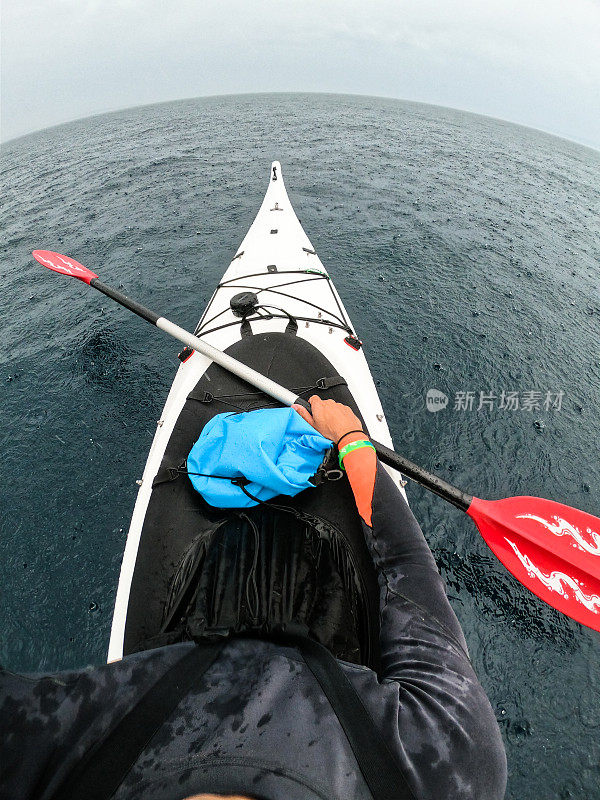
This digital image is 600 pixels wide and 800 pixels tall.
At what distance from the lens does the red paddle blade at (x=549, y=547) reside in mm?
2846

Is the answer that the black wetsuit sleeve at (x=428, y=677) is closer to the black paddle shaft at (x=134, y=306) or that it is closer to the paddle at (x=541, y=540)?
the paddle at (x=541, y=540)

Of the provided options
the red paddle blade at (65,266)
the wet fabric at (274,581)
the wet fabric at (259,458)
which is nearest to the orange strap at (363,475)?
the wet fabric at (259,458)

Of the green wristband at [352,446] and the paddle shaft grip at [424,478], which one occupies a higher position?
the green wristband at [352,446]

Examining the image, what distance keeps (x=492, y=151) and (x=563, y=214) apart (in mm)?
16279

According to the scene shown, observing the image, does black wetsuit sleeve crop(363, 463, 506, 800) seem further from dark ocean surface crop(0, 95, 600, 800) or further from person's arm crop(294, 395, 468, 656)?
dark ocean surface crop(0, 95, 600, 800)

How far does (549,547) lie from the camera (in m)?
3.00

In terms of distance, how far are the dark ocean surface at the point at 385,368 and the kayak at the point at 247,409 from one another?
5.12ft

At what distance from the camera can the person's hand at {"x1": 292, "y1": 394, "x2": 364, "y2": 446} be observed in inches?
105

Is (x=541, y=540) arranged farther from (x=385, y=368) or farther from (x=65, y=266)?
(x=65, y=266)

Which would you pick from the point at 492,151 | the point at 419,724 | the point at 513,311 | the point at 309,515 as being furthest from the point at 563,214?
the point at 419,724

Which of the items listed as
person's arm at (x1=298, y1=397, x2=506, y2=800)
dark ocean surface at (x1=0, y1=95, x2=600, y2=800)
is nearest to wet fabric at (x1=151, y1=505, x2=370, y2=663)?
person's arm at (x1=298, y1=397, x2=506, y2=800)

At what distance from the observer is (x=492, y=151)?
88.1ft

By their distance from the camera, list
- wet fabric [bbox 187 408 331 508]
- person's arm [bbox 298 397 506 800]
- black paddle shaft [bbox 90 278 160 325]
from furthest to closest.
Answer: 1. black paddle shaft [bbox 90 278 160 325]
2. wet fabric [bbox 187 408 331 508]
3. person's arm [bbox 298 397 506 800]

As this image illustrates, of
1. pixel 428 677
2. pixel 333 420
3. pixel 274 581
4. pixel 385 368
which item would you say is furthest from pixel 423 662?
pixel 385 368
